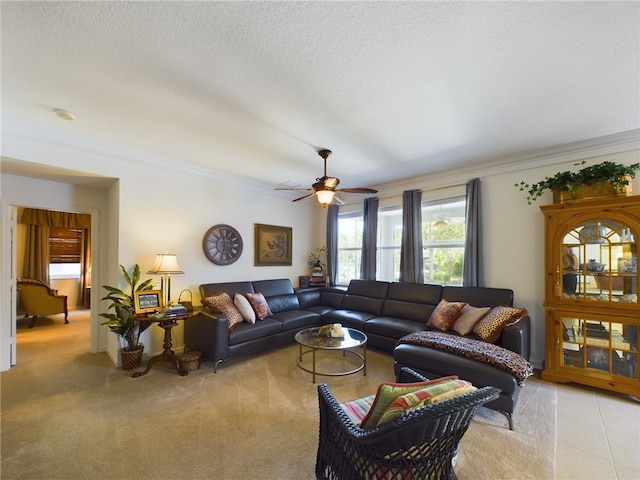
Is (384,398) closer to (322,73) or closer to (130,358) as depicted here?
(322,73)

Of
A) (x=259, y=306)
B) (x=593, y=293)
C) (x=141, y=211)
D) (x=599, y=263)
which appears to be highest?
(x=141, y=211)

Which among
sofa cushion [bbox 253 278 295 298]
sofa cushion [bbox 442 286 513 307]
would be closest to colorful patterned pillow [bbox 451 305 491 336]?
sofa cushion [bbox 442 286 513 307]

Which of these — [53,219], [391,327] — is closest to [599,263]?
[391,327]

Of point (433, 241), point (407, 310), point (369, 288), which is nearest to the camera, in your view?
point (407, 310)

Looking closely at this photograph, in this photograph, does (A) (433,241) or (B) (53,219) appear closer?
(A) (433,241)

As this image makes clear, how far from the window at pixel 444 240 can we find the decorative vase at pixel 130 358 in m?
4.28

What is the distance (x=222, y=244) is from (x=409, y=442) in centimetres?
393

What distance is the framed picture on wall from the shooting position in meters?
4.97

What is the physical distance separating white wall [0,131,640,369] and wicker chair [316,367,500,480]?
3102 millimetres

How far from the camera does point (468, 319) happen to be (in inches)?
129

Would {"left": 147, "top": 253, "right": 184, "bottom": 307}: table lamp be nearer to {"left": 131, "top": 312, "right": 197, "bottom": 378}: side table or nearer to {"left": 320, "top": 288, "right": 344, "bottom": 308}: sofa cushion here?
{"left": 131, "top": 312, "right": 197, "bottom": 378}: side table

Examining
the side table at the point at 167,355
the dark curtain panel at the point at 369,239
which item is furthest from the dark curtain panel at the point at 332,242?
the side table at the point at 167,355

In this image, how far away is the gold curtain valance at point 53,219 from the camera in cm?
615

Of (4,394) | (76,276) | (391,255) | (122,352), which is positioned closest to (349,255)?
(391,255)
